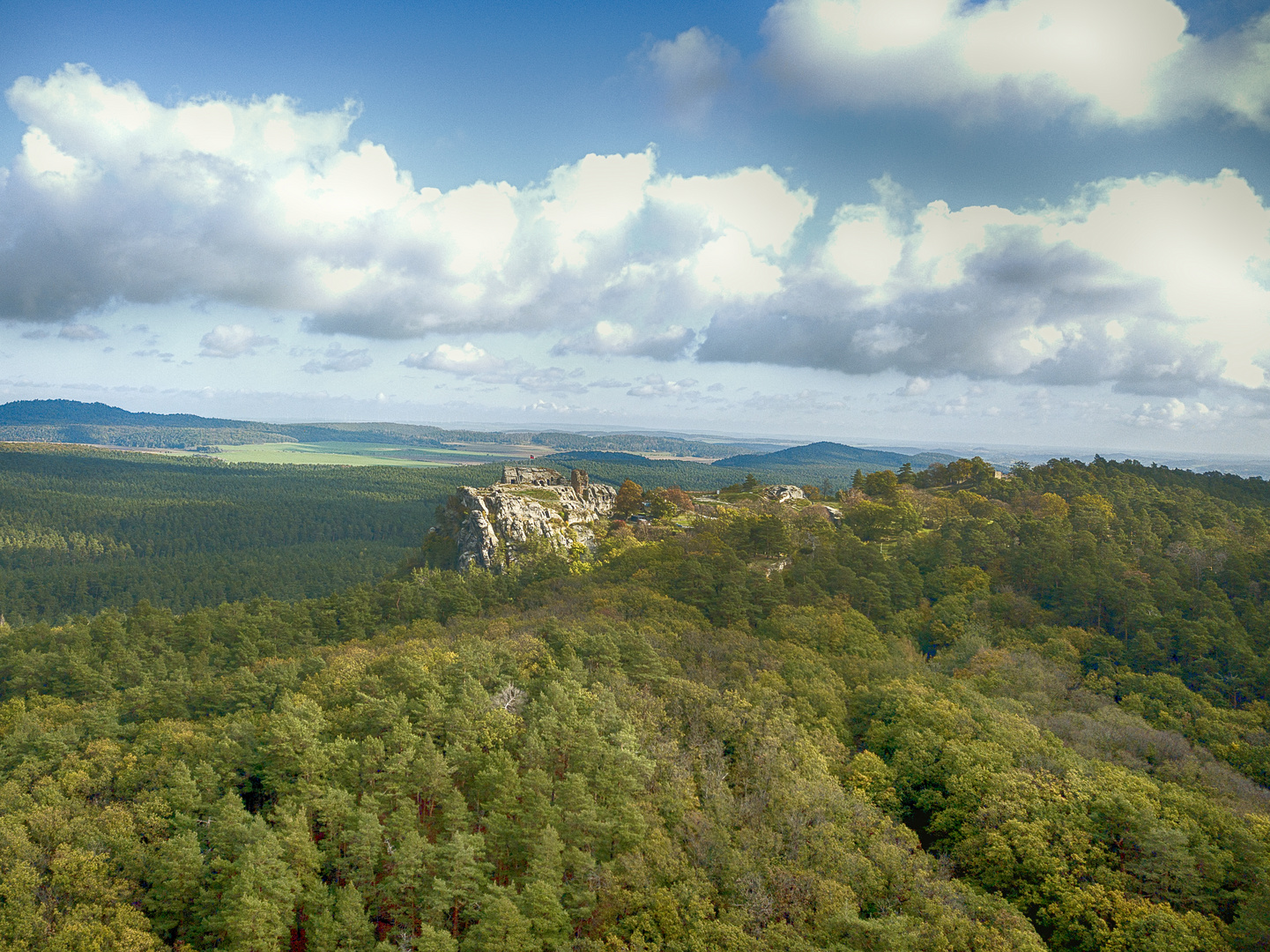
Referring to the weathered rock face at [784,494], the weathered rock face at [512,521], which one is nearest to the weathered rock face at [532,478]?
the weathered rock face at [512,521]

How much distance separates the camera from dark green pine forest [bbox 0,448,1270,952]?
30.9m

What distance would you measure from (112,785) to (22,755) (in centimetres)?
875

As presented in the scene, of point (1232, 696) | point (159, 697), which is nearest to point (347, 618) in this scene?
point (159, 697)

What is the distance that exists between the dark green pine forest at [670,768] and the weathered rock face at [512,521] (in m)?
19.8

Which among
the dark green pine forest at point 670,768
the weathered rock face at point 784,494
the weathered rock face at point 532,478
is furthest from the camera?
the weathered rock face at point 532,478

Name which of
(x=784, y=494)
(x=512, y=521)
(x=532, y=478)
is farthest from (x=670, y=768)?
(x=532, y=478)

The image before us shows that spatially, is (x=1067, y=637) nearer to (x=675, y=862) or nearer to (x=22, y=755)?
(x=675, y=862)

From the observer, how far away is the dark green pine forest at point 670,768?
3086 centimetres

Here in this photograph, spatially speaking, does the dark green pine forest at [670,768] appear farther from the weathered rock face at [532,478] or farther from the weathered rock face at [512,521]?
the weathered rock face at [532,478]

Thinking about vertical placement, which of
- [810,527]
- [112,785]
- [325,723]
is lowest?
[112,785]

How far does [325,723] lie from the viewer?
144 ft

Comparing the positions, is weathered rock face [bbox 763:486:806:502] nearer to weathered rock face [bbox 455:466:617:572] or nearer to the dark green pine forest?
weathered rock face [bbox 455:466:617:572]

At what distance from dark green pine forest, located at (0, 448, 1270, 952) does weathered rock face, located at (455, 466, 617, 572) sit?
19783 millimetres

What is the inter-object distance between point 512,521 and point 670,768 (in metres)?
70.5
